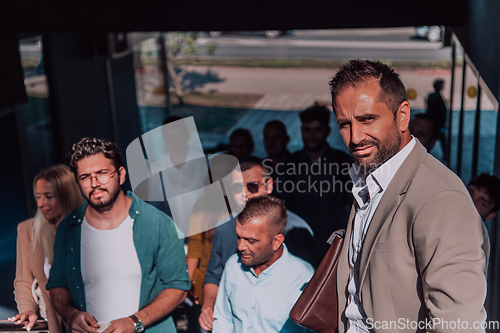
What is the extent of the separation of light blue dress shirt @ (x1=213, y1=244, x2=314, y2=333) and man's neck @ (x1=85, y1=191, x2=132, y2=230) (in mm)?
730

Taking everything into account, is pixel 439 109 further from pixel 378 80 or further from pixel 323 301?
pixel 378 80

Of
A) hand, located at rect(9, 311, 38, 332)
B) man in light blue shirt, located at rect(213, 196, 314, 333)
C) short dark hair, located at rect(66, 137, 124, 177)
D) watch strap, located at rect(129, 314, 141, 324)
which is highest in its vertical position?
short dark hair, located at rect(66, 137, 124, 177)

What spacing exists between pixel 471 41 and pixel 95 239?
10.6ft

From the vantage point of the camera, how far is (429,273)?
1.46m

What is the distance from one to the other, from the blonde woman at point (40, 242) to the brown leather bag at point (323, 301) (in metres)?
2.04

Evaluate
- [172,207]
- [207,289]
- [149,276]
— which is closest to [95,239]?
[149,276]

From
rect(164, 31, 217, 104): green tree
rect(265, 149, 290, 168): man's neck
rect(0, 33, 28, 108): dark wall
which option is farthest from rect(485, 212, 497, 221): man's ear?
rect(164, 31, 217, 104): green tree

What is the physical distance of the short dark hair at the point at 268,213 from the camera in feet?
9.29

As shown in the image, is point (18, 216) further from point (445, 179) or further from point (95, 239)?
point (445, 179)

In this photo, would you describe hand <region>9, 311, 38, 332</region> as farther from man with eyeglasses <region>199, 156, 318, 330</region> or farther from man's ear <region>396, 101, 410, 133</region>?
man's ear <region>396, 101, 410, 133</region>

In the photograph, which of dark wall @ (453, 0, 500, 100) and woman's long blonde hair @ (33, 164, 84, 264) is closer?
dark wall @ (453, 0, 500, 100)

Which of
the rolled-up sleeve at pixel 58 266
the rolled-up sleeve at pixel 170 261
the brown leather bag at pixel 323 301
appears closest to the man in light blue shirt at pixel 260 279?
the rolled-up sleeve at pixel 170 261

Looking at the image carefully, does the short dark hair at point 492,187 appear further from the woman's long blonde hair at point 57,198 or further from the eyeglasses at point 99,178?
the woman's long blonde hair at point 57,198

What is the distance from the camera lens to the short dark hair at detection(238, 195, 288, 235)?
2832 mm
